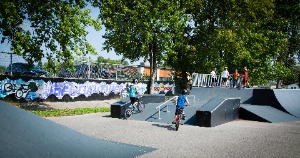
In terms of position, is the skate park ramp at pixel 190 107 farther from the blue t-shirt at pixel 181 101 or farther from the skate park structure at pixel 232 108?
the blue t-shirt at pixel 181 101

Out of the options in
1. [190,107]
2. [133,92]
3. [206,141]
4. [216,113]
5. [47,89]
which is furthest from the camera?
[47,89]

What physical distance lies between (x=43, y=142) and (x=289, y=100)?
A: 17.8 metres

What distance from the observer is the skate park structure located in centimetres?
1282

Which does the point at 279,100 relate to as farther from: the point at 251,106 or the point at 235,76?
the point at 235,76

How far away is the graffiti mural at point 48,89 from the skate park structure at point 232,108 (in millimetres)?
8824

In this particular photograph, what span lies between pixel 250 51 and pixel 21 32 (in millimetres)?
27306

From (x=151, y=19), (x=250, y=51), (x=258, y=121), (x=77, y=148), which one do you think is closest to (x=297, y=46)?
(x=250, y=51)

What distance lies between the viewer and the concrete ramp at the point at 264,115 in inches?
579

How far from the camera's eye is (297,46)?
144 feet

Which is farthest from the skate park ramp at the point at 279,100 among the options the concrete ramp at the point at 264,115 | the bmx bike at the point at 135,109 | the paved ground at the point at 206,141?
the bmx bike at the point at 135,109

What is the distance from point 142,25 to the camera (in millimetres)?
29219

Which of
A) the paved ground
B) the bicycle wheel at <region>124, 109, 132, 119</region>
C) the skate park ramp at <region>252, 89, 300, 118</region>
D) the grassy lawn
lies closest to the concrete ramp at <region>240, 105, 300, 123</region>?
the skate park ramp at <region>252, 89, 300, 118</region>

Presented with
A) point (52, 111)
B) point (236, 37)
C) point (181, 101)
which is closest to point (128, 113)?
point (181, 101)

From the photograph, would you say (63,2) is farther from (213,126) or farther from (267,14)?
(267,14)
